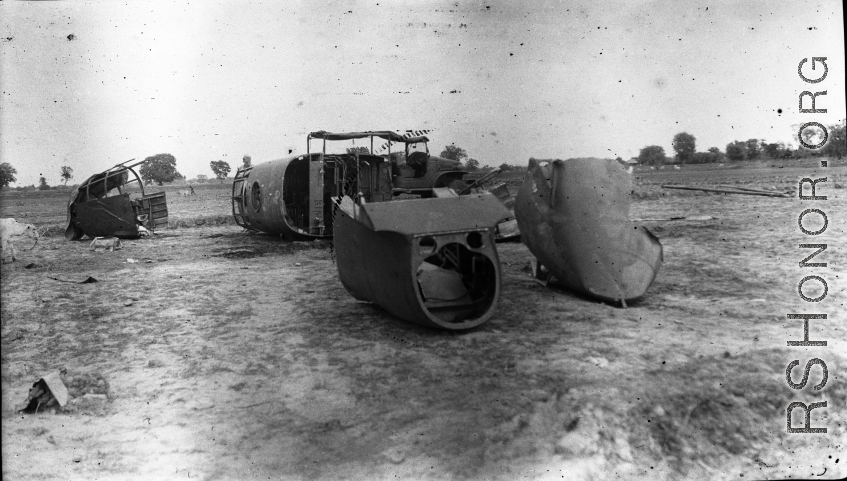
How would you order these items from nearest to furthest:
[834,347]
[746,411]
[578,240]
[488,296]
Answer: [746,411] < [834,347] < [488,296] < [578,240]

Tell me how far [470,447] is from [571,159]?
440 cm

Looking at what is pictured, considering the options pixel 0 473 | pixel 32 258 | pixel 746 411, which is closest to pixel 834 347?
pixel 746 411

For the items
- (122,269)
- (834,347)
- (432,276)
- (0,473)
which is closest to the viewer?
(0,473)

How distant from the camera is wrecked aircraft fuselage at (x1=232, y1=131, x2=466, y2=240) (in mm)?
11945

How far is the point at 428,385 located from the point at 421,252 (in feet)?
3.92

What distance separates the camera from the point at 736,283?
6.69 m

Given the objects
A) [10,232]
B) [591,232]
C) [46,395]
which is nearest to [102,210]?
[10,232]

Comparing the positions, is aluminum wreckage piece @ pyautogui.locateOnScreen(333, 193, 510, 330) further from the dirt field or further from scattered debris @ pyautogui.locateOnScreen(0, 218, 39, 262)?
scattered debris @ pyautogui.locateOnScreen(0, 218, 39, 262)

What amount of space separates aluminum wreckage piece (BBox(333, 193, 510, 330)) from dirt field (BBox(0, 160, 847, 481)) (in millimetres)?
281

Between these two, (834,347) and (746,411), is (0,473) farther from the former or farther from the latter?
(834,347)

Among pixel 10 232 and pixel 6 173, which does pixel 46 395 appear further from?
pixel 10 232

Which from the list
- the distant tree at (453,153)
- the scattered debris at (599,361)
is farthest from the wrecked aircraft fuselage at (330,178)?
the scattered debris at (599,361)

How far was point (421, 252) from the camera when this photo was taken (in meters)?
4.77

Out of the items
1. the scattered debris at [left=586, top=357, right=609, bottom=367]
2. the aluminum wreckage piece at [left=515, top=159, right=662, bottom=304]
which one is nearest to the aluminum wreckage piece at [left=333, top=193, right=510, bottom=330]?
the scattered debris at [left=586, top=357, right=609, bottom=367]
